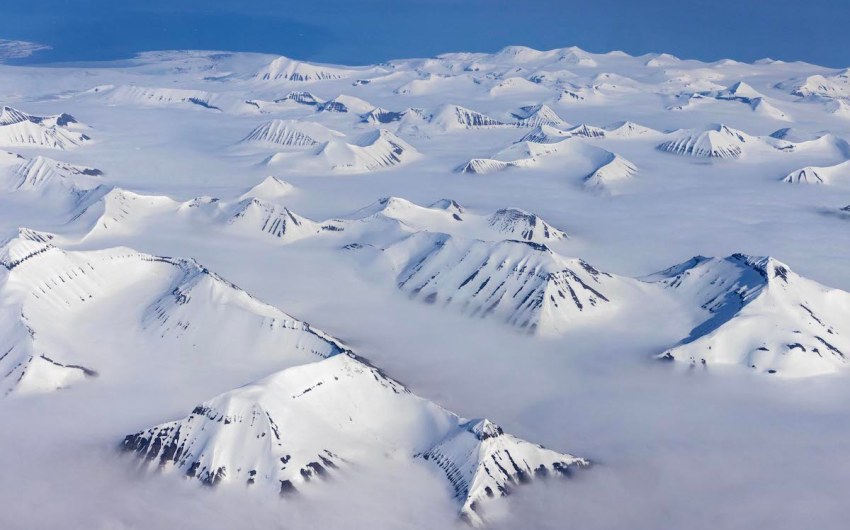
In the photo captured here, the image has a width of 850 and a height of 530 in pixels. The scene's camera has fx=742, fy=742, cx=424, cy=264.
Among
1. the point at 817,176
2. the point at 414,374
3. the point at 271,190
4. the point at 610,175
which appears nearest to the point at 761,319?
the point at 414,374

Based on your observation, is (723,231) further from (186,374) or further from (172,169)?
(172,169)

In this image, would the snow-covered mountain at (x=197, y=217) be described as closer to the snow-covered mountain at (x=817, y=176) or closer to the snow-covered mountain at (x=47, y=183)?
the snow-covered mountain at (x=47, y=183)

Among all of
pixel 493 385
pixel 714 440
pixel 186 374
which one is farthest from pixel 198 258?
pixel 714 440

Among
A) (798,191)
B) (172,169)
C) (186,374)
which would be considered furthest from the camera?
(172,169)

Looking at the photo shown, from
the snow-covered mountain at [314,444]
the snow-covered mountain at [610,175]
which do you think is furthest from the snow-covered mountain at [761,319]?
the snow-covered mountain at [610,175]

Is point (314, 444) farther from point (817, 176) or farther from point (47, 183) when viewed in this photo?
point (817, 176)

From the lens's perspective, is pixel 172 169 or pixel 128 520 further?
pixel 172 169
